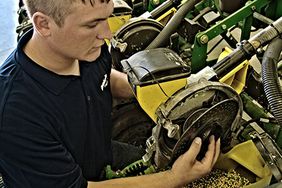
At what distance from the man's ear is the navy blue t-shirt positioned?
0.09 metres

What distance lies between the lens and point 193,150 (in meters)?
1.09

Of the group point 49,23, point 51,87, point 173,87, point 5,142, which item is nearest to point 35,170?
point 5,142

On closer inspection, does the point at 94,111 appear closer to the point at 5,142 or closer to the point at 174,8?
the point at 5,142

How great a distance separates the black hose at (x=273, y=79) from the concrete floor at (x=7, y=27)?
7.17 ft

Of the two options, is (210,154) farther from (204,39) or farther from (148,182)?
(204,39)

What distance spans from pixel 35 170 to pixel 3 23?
2826 millimetres

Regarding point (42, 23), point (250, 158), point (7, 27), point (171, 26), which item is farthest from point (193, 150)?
point (7, 27)

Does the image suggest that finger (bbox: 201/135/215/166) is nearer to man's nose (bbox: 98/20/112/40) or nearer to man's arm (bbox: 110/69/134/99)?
man's arm (bbox: 110/69/134/99)

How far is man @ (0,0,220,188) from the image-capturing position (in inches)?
33.2

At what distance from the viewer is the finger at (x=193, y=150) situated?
1079 mm

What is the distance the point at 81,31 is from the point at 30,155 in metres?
0.32

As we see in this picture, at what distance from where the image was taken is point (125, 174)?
1.25m

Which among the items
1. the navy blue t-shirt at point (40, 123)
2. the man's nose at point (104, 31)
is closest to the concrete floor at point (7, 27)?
the navy blue t-shirt at point (40, 123)

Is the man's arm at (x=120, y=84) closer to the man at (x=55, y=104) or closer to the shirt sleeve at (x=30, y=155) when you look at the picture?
the man at (x=55, y=104)
